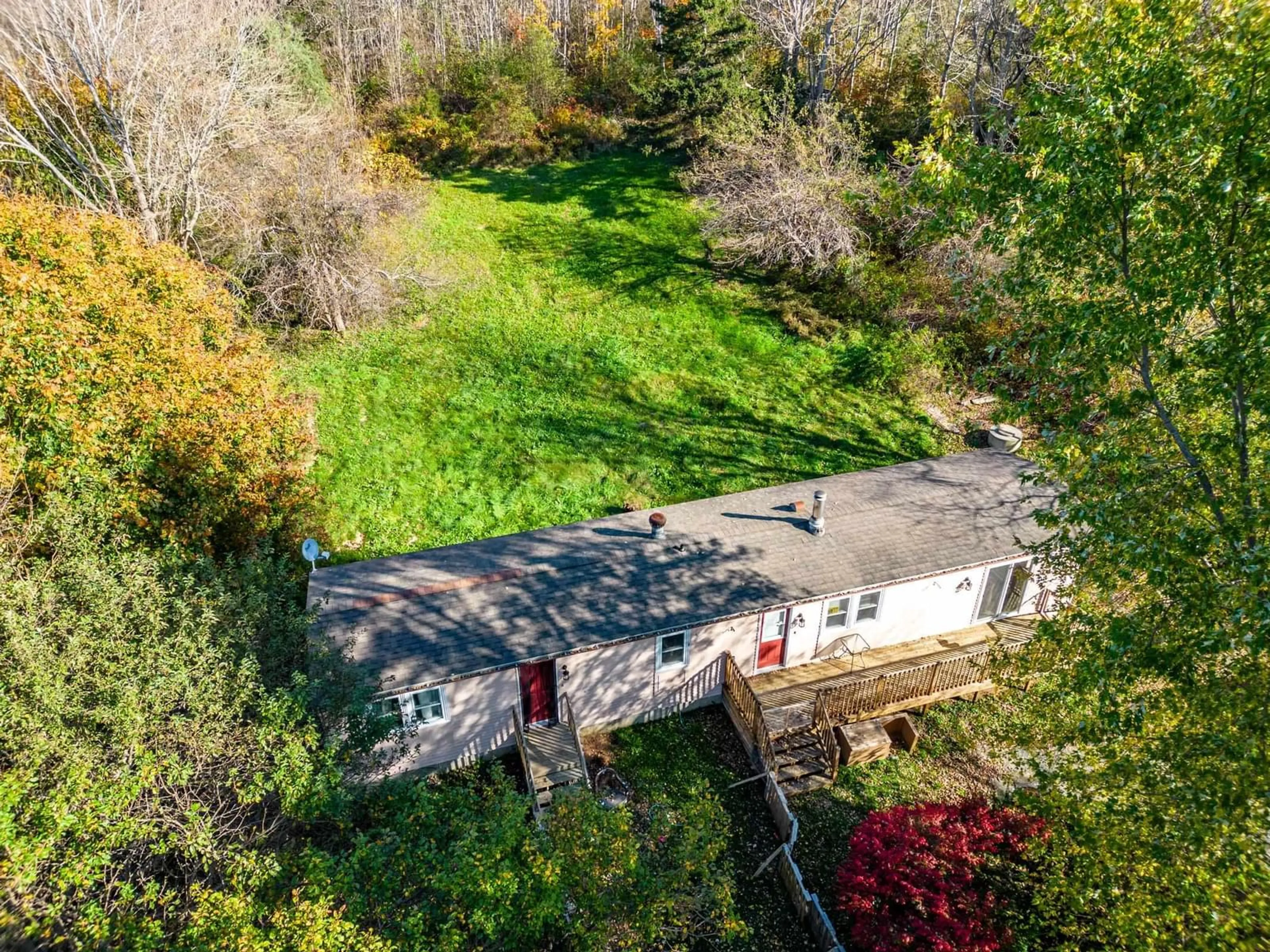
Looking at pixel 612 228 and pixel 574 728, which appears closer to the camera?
pixel 574 728

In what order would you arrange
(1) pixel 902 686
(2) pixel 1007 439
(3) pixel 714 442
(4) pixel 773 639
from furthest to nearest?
(3) pixel 714 442
(2) pixel 1007 439
(4) pixel 773 639
(1) pixel 902 686

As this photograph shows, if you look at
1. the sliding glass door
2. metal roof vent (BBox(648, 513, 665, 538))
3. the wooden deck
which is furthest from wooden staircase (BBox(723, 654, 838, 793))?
the sliding glass door

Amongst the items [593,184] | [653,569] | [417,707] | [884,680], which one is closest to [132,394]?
[417,707]

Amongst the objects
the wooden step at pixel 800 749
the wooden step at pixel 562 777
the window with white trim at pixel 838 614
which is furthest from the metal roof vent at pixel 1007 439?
the wooden step at pixel 562 777

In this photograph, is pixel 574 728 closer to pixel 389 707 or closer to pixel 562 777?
pixel 562 777

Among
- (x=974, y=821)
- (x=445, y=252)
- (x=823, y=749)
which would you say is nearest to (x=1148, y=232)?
(x=974, y=821)

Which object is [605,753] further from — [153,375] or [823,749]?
[153,375]
